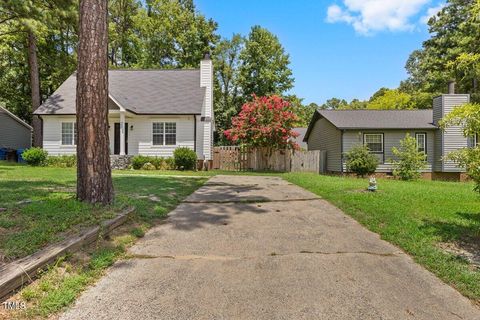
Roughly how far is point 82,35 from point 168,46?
30.3 meters

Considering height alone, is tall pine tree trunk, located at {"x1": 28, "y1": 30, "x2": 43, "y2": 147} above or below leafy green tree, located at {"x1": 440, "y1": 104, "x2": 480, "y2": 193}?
above

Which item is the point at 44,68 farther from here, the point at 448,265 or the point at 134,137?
the point at 448,265

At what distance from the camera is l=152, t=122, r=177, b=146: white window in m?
19.1

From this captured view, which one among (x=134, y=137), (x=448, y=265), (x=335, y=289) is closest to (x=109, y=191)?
(x=335, y=289)

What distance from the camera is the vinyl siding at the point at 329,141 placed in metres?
19.4

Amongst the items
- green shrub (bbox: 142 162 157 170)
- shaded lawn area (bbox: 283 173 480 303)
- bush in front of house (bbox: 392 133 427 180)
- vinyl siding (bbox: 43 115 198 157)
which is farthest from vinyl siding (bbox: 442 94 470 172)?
green shrub (bbox: 142 162 157 170)

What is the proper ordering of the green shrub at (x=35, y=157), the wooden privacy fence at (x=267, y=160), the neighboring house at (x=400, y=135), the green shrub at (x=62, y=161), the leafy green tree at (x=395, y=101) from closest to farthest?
the green shrub at (x=35, y=157) < the green shrub at (x=62, y=161) < the neighboring house at (x=400, y=135) < the wooden privacy fence at (x=267, y=160) < the leafy green tree at (x=395, y=101)

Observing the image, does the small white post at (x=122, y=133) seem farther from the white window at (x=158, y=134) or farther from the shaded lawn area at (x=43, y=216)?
the shaded lawn area at (x=43, y=216)

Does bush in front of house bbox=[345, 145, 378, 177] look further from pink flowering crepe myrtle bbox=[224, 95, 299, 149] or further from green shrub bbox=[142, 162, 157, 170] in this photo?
green shrub bbox=[142, 162, 157, 170]

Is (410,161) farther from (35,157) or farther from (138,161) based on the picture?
(35,157)

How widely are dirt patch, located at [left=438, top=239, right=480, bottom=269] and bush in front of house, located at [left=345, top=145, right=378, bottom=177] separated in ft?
42.0

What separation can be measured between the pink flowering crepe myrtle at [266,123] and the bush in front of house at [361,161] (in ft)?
12.9

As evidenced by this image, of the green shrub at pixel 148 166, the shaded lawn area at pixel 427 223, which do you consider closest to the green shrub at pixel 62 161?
the green shrub at pixel 148 166

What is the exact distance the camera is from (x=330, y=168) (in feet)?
67.3
